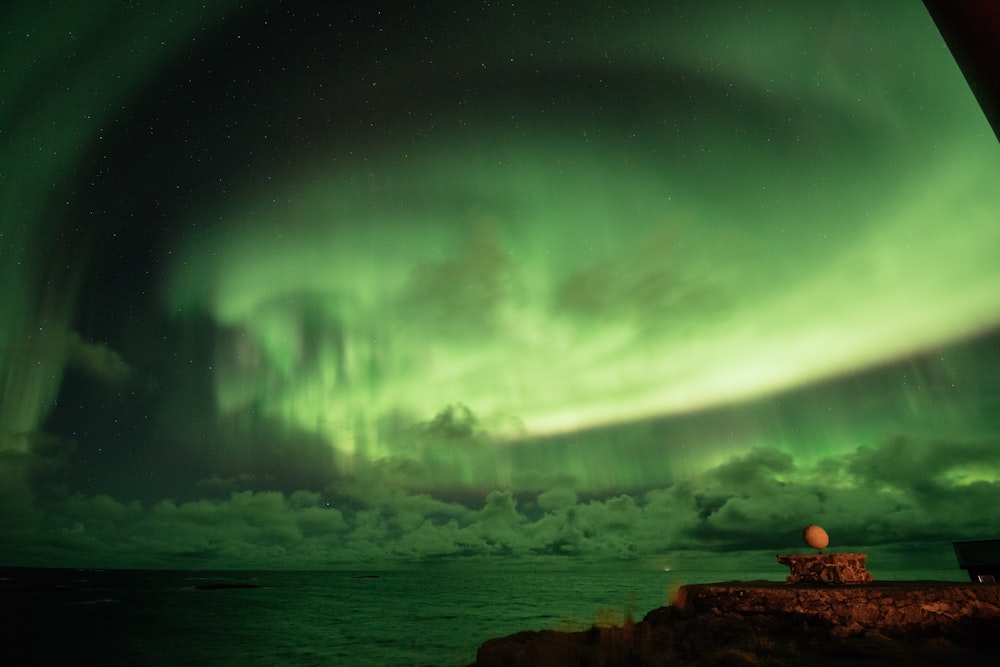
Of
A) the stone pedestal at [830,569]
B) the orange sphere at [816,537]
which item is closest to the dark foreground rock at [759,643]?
the stone pedestal at [830,569]

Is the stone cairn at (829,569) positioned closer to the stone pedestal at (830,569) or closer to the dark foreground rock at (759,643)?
Result: the stone pedestal at (830,569)

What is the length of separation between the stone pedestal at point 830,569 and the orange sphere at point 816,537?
4.87 ft

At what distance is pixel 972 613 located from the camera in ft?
38.7

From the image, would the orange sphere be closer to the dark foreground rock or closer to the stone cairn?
the stone cairn

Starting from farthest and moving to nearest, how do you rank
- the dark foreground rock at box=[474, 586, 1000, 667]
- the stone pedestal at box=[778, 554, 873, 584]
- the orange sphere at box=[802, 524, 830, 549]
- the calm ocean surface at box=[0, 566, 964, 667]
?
the calm ocean surface at box=[0, 566, 964, 667]
the orange sphere at box=[802, 524, 830, 549]
the stone pedestal at box=[778, 554, 873, 584]
the dark foreground rock at box=[474, 586, 1000, 667]

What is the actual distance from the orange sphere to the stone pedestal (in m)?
1.48

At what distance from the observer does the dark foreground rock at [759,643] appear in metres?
10.8

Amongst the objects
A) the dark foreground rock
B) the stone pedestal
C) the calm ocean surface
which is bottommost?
the calm ocean surface

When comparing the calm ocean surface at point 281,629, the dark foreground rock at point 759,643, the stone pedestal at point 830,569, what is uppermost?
the stone pedestal at point 830,569

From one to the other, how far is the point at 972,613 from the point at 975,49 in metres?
14.7

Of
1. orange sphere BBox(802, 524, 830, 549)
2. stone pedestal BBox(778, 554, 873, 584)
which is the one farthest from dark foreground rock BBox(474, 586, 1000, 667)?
orange sphere BBox(802, 524, 830, 549)

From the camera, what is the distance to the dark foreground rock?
10781 millimetres

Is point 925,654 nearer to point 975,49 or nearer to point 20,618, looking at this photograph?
point 975,49

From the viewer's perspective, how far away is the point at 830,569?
1548cm
